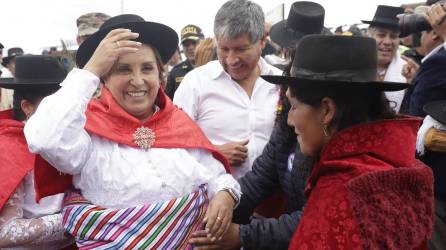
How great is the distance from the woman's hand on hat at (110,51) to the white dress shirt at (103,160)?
48 mm

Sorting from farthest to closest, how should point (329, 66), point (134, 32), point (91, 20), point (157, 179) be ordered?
point (91, 20) < point (134, 32) < point (157, 179) < point (329, 66)

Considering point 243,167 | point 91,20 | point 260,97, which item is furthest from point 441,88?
point 91,20

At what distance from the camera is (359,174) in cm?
145

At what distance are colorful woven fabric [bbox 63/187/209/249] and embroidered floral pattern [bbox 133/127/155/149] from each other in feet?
0.91

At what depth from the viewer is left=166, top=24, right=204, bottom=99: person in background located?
5590mm

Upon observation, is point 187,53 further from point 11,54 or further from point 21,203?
point 11,54

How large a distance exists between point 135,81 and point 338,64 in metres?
0.91

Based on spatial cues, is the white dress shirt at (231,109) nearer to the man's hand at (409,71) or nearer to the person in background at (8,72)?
the man's hand at (409,71)

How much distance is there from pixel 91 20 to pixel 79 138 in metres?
2.50

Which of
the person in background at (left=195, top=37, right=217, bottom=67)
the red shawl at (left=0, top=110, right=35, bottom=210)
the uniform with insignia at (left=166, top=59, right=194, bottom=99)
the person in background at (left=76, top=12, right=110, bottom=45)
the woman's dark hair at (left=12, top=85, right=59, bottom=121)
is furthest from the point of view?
the uniform with insignia at (left=166, top=59, right=194, bottom=99)

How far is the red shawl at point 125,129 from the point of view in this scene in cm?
183

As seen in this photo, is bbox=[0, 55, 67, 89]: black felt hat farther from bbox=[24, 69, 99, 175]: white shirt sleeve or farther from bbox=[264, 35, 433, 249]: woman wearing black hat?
bbox=[264, 35, 433, 249]: woman wearing black hat

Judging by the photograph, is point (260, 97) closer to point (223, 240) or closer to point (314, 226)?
point (223, 240)

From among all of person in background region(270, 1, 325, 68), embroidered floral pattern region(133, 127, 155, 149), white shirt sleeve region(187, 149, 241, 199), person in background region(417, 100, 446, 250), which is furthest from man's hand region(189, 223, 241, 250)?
person in background region(270, 1, 325, 68)
